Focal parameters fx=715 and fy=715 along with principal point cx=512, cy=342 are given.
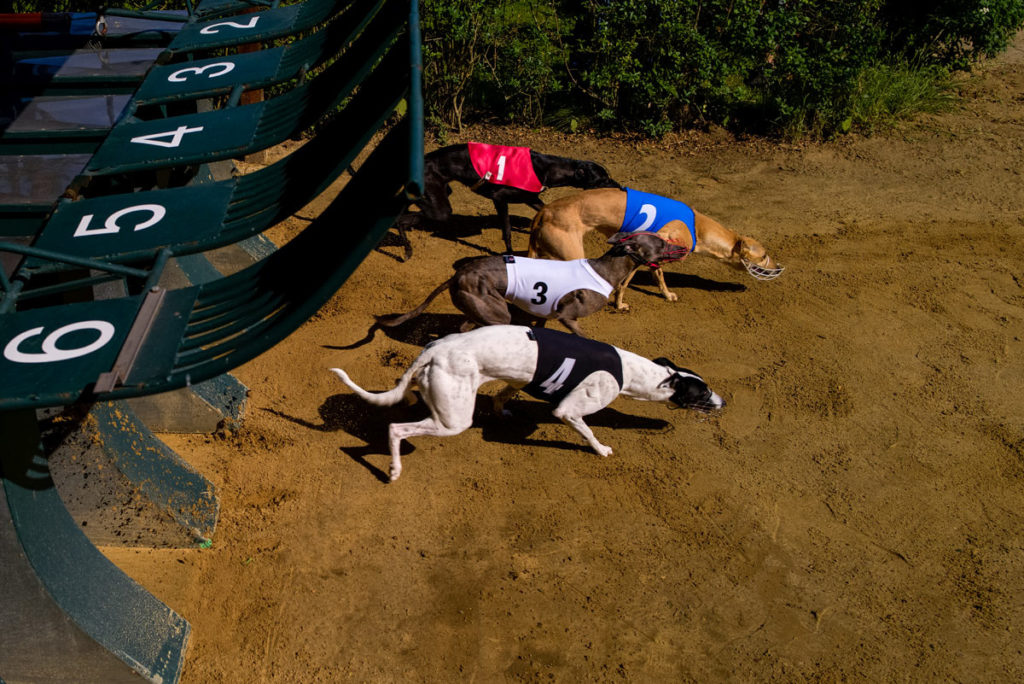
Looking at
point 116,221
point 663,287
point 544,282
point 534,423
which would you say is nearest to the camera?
point 116,221

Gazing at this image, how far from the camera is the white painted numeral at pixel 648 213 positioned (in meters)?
8.09

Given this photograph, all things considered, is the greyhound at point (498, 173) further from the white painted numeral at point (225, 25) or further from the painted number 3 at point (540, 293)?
the white painted numeral at point (225, 25)

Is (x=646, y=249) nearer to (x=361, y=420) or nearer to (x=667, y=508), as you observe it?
(x=667, y=508)

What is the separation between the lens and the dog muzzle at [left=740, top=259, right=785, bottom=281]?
8.35 metres

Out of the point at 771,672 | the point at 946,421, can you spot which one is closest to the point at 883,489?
the point at 946,421

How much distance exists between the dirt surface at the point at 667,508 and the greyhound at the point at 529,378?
1.82 feet

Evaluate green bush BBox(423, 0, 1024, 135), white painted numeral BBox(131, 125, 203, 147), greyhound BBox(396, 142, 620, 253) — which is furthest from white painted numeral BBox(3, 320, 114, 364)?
green bush BBox(423, 0, 1024, 135)

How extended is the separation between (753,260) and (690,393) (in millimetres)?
3076

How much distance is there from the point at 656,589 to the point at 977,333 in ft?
17.5

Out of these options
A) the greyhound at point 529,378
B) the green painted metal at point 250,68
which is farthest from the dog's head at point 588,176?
the green painted metal at point 250,68

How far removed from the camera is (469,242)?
31.8 feet

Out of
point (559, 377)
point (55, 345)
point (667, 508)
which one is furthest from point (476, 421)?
point (55, 345)

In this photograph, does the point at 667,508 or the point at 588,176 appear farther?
the point at 588,176

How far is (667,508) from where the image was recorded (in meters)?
5.78
